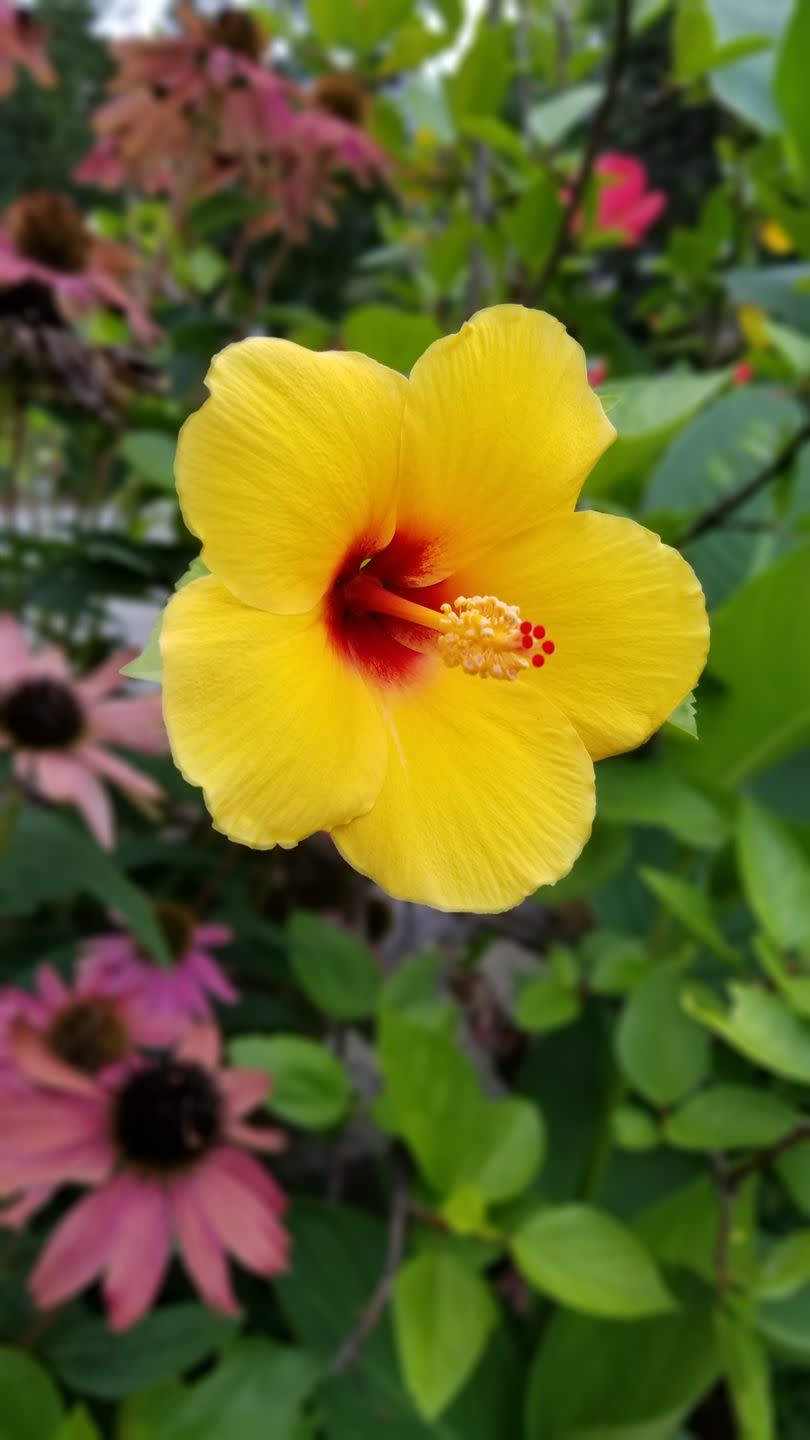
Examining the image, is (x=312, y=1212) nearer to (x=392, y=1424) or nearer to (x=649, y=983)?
(x=392, y=1424)

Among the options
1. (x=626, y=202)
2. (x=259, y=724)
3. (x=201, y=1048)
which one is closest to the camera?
(x=259, y=724)

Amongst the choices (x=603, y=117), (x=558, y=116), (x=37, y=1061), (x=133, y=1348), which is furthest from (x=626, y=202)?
Result: (x=133, y=1348)

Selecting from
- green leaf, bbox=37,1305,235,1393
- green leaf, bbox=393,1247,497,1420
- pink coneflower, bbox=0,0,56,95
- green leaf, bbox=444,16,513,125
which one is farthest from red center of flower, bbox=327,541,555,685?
pink coneflower, bbox=0,0,56,95

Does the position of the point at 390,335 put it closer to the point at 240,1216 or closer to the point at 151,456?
the point at 151,456

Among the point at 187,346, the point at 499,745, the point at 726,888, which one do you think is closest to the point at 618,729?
the point at 499,745

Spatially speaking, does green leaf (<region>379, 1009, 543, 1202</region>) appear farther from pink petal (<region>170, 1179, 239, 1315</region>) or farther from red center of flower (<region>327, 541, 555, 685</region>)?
red center of flower (<region>327, 541, 555, 685</region>)
